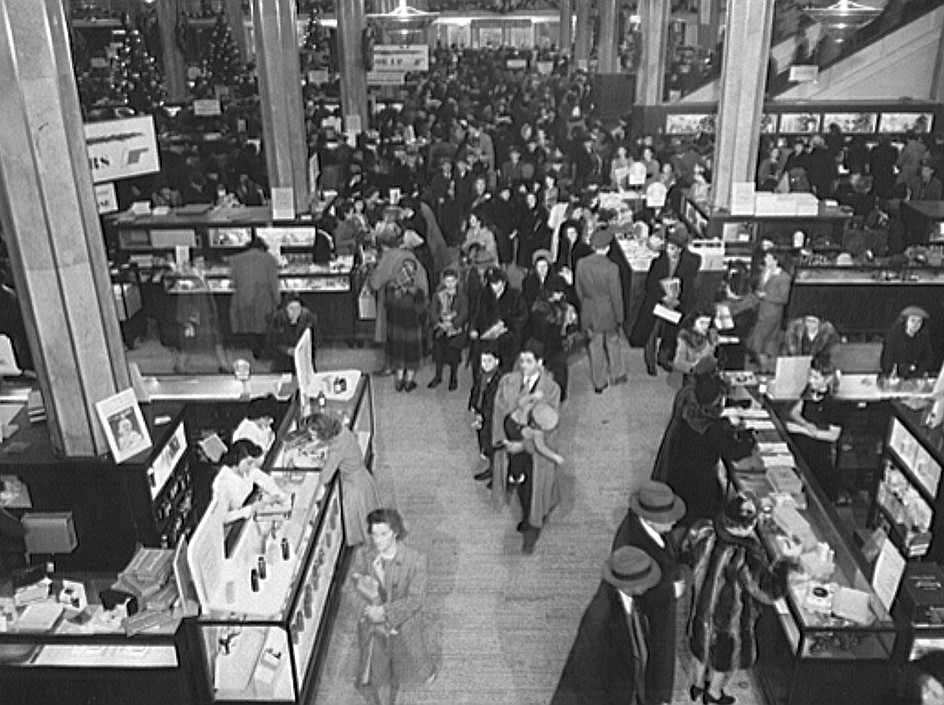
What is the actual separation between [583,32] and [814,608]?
Result: 1160 inches

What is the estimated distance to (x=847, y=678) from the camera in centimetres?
554

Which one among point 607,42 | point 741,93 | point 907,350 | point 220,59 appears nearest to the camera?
point 907,350

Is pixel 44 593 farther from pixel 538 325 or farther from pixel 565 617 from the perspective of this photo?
pixel 538 325

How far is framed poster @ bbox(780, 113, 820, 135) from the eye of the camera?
1998cm

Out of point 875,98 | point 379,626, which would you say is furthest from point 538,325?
point 875,98

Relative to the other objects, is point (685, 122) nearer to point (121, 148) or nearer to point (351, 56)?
point (351, 56)

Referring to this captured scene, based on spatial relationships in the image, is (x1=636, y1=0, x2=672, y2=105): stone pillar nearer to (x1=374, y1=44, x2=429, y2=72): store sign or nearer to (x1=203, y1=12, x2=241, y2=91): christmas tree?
(x1=374, y1=44, x2=429, y2=72): store sign

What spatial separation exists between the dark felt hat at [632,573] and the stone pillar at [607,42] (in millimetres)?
→ 24602

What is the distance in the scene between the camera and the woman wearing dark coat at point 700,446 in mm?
6891

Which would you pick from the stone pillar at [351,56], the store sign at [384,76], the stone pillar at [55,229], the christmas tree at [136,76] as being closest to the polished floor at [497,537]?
the stone pillar at [55,229]

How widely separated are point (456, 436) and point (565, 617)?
293cm

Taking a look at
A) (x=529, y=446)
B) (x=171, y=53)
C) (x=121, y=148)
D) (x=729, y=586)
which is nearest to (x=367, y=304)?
(x=121, y=148)

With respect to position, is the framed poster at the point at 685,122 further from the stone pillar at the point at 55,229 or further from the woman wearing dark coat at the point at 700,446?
the stone pillar at the point at 55,229

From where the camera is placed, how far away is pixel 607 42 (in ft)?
92.1
